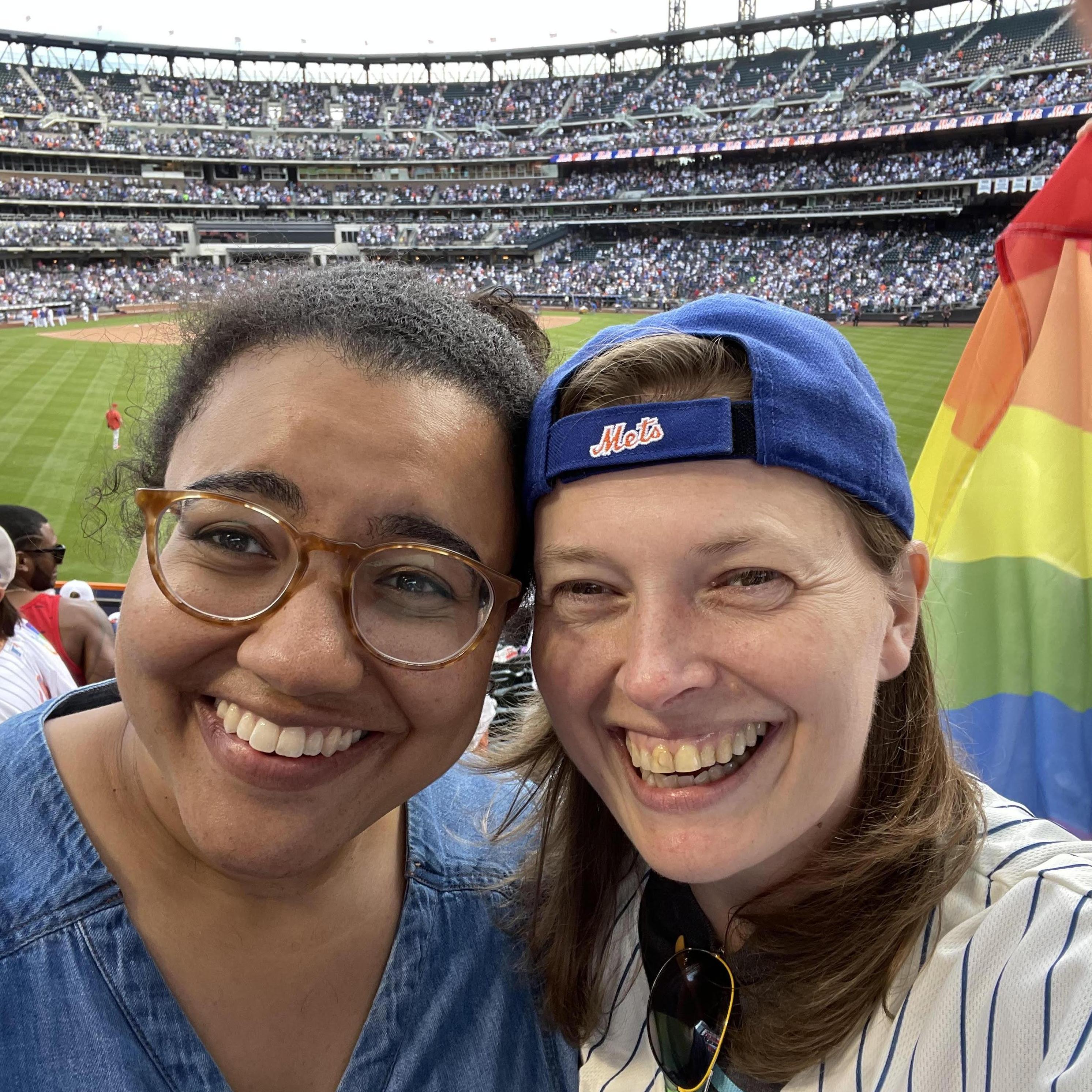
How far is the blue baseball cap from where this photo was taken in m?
1.50

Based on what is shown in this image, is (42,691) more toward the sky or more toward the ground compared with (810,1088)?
more toward the sky

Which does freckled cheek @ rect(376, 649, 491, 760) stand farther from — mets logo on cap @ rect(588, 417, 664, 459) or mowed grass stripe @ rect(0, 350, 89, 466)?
mowed grass stripe @ rect(0, 350, 89, 466)

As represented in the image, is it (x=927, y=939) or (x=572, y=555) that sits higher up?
(x=572, y=555)

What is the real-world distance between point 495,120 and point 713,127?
18043 millimetres

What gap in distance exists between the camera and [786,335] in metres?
1.61

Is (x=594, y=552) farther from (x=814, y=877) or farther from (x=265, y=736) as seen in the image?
(x=814, y=877)

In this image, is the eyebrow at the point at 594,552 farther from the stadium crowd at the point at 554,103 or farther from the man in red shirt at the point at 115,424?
the stadium crowd at the point at 554,103

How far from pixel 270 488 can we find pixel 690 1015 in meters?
1.27

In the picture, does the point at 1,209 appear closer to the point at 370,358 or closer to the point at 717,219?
the point at 717,219

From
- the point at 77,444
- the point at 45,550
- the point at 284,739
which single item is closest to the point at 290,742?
the point at 284,739

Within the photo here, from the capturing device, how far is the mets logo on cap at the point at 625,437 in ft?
5.06

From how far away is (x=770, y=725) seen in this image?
152 cm

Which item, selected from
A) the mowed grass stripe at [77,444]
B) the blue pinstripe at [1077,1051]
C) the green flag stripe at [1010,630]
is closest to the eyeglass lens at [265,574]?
the blue pinstripe at [1077,1051]

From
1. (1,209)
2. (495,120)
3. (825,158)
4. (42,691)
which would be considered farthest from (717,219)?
(42,691)
